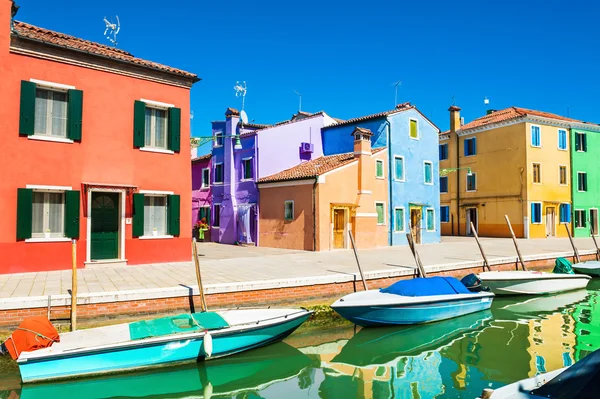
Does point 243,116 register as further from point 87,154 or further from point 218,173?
point 87,154

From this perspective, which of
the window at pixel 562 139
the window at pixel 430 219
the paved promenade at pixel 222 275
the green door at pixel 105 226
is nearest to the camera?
the paved promenade at pixel 222 275

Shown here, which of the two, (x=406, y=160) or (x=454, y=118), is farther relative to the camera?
(x=454, y=118)

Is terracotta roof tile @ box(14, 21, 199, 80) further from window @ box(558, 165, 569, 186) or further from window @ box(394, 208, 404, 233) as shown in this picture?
window @ box(558, 165, 569, 186)

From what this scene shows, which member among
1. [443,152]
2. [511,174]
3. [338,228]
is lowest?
[338,228]

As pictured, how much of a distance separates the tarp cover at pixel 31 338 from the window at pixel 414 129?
21.3 meters

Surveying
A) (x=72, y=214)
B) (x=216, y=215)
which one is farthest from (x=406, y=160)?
(x=72, y=214)

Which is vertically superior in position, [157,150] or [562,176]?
[562,176]

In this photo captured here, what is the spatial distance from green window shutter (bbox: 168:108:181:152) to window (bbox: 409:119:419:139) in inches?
563

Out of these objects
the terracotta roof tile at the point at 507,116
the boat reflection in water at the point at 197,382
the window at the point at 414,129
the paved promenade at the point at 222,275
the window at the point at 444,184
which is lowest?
the boat reflection in water at the point at 197,382

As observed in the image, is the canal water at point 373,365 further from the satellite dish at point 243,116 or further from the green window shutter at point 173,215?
the satellite dish at point 243,116

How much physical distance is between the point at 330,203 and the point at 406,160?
6.78 metres

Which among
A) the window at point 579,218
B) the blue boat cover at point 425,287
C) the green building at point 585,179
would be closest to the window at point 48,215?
the blue boat cover at point 425,287

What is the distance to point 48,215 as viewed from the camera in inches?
506

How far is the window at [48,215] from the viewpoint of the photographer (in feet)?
41.4
